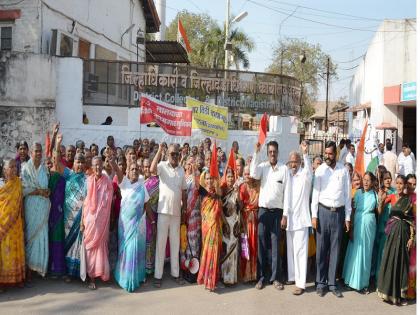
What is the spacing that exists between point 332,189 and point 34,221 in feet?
10.9

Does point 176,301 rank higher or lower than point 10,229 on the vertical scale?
lower

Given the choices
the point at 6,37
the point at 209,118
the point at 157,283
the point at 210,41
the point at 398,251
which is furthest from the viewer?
the point at 210,41

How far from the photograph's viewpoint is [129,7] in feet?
65.7

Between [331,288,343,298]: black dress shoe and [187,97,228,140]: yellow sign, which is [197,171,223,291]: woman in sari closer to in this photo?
[331,288,343,298]: black dress shoe

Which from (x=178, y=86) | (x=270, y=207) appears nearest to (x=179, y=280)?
(x=270, y=207)

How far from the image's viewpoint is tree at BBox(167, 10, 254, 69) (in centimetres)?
2852

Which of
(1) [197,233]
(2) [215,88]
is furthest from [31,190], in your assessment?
(2) [215,88]

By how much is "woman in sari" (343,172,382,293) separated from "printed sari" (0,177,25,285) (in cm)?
363

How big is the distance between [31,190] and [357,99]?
2017 centimetres

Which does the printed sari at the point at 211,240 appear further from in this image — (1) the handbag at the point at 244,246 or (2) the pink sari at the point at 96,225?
(2) the pink sari at the point at 96,225

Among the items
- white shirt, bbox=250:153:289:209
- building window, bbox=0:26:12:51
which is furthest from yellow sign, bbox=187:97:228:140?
building window, bbox=0:26:12:51

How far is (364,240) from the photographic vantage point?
522cm

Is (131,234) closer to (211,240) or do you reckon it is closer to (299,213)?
(211,240)

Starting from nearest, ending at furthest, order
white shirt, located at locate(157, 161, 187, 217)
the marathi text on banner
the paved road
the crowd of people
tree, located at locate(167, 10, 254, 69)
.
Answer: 1. the paved road
2. the crowd of people
3. white shirt, located at locate(157, 161, 187, 217)
4. the marathi text on banner
5. tree, located at locate(167, 10, 254, 69)
